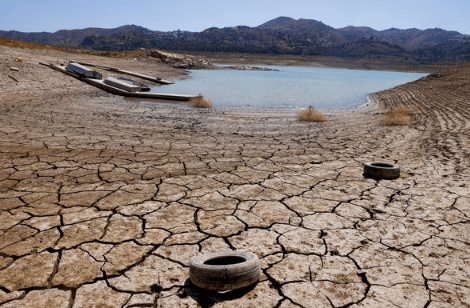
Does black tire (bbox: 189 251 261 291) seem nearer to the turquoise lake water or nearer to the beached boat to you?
the turquoise lake water

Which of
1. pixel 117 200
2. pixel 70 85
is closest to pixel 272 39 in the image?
pixel 70 85

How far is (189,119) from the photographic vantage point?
335 inches

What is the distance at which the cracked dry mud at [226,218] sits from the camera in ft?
7.01

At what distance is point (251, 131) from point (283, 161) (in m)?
2.43

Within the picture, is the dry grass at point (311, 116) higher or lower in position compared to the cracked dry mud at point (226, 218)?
higher

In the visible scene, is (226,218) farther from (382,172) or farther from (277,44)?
(277,44)

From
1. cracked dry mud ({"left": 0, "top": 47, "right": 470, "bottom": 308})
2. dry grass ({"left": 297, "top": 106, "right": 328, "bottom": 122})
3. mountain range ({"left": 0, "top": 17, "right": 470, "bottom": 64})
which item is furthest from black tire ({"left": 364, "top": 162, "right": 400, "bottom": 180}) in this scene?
mountain range ({"left": 0, "top": 17, "right": 470, "bottom": 64})

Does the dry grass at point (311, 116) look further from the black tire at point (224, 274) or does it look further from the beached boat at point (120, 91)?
the black tire at point (224, 274)

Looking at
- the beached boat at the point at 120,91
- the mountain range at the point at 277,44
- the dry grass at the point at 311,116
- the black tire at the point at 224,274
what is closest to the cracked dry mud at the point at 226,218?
the black tire at the point at 224,274

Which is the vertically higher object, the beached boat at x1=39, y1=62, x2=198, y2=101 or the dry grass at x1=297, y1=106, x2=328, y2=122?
the beached boat at x1=39, y1=62, x2=198, y2=101

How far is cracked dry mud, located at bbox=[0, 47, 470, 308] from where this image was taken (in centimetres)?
214

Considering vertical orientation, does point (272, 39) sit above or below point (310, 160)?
above

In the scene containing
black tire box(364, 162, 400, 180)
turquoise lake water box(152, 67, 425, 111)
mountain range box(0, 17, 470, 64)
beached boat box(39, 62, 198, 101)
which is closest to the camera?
black tire box(364, 162, 400, 180)

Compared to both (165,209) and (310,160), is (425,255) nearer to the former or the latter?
(165,209)
